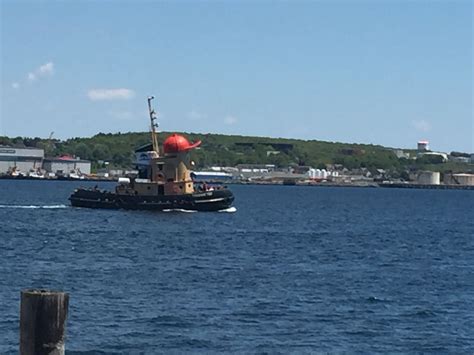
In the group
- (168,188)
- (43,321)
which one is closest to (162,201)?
(168,188)

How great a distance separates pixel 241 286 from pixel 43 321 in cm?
2800

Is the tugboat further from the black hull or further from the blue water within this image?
the blue water

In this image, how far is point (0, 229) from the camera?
76312 mm

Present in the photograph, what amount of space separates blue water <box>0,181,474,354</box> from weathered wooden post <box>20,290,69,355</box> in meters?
13.7

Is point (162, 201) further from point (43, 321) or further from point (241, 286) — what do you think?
point (43, 321)

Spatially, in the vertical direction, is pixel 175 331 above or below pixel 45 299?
below

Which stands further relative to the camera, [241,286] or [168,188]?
[168,188]

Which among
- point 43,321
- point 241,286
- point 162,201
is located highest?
point 43,321

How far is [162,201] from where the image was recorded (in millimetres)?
92562

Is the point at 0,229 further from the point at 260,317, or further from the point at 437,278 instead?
the point at 260,317

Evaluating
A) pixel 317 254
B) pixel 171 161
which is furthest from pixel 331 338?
pixel 171 161

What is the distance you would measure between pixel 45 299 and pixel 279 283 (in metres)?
30.0

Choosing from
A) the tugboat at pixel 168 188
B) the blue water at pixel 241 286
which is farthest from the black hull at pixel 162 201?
the blue water at pixel 241 286

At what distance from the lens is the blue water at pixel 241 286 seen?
32188 millimetres
